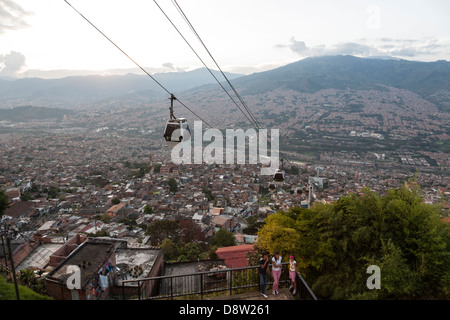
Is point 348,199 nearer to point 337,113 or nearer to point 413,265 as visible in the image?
point 413,265

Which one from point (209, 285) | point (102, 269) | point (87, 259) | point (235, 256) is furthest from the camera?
point (235, 256)

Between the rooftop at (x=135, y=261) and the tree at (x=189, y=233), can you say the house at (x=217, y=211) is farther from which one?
the rooftop at (x=135, y=261)

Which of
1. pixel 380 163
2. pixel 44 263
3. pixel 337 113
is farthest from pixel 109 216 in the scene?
pixel 337 113

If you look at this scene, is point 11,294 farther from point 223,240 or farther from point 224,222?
point 224,222

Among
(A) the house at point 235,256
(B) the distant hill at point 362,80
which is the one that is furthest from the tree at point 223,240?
(B) the distant hill at point 362,80

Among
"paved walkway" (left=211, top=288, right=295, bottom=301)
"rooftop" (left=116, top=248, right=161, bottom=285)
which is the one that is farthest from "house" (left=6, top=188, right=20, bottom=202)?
"paved walkway" (left=211, top=288, right=295, bottom=301)

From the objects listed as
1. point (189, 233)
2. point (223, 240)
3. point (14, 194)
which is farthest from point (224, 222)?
point (14, 194)
